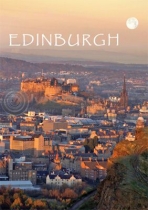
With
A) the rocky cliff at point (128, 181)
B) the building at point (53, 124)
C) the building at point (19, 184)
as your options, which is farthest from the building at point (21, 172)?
the rocky cliff at point (128, 181)

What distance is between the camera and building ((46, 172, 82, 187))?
25.6ft

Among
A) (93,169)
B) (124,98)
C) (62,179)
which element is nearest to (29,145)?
(62,179)

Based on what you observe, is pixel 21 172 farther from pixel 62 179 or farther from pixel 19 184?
pixel 62 179

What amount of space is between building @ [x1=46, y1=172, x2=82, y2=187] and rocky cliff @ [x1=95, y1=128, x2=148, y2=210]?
3399 mm

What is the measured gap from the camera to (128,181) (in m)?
3.66

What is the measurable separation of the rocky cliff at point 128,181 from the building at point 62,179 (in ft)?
11.2

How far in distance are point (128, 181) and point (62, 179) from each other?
14.5ft

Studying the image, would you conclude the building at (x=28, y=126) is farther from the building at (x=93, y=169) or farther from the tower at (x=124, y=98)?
the tower at (x=124, y=98)

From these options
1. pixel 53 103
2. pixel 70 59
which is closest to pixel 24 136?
pixel 53 103

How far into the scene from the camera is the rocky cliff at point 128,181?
3.51m

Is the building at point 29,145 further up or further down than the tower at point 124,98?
further down

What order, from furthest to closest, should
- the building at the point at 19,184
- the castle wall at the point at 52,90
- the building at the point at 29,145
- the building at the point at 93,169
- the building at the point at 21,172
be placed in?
the castle wall at the point at 52,90 → the building at the point at 29,145 → the building at the point at 21,172 → the building at the point at 19,184 → the building at the point at 93,169

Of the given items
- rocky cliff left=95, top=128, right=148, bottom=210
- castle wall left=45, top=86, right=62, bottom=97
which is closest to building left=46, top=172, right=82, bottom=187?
castle wall left=45, top=86, right=62, bottom=97

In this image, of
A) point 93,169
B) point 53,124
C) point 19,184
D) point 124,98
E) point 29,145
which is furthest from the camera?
point 124,98
